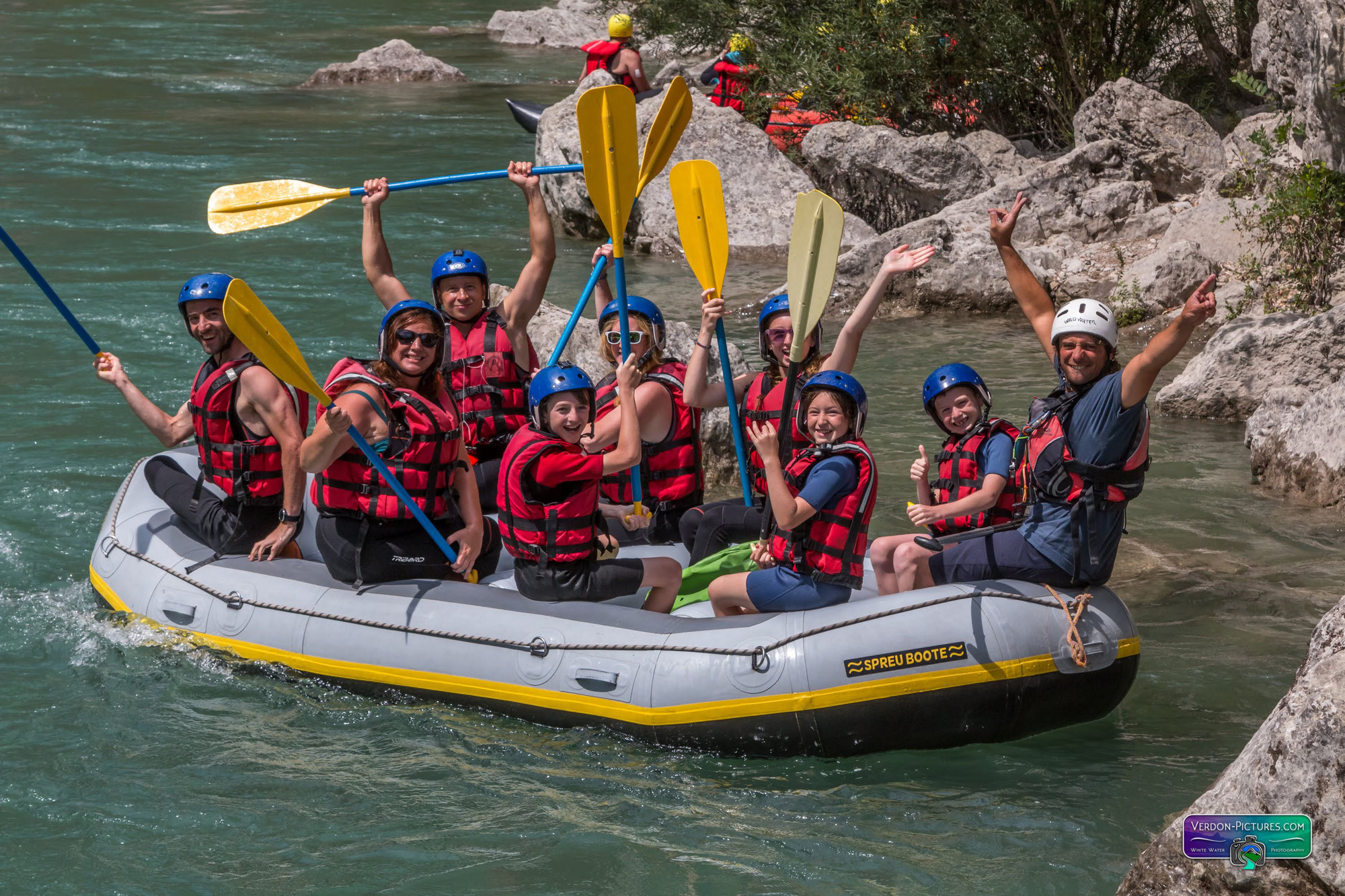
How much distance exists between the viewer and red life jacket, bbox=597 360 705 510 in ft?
16.6

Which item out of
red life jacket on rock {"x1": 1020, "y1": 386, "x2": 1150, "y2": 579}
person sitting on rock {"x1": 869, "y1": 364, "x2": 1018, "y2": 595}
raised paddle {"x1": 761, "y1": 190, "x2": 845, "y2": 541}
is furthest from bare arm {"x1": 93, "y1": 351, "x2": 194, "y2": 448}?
red life jacket on rock {"x1": 1020, "y1": 386, "x2": 1150, "y2": 579}

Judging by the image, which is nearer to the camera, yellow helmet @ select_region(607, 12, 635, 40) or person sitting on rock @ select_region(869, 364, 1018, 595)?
person sitting on rock @ select_region(869, 364, 1018, 595)

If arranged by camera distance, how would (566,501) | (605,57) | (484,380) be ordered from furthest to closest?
(605,57)
(484,380)
(566,501)

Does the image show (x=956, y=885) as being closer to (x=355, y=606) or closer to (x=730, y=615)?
(x=730, y=615)

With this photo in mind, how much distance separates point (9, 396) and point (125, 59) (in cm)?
1355

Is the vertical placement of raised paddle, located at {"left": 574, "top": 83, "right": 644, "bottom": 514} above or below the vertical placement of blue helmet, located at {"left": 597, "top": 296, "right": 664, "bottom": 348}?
above

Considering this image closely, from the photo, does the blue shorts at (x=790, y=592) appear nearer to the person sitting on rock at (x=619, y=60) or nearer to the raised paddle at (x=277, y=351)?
the raised paddle at (x=277, y=351)

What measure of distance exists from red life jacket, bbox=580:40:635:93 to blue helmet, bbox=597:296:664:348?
813 centimetres

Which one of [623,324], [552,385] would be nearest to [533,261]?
[623,324]

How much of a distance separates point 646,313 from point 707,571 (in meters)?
1.02

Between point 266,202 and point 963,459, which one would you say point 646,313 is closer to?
point 963,459

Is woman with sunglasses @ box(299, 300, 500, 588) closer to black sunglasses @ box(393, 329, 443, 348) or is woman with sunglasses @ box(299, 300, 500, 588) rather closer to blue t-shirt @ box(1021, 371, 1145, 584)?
black sunglasses @ box(393, 329, 443, 348)

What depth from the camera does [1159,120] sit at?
985 centimetres

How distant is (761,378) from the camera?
16.7 feet
